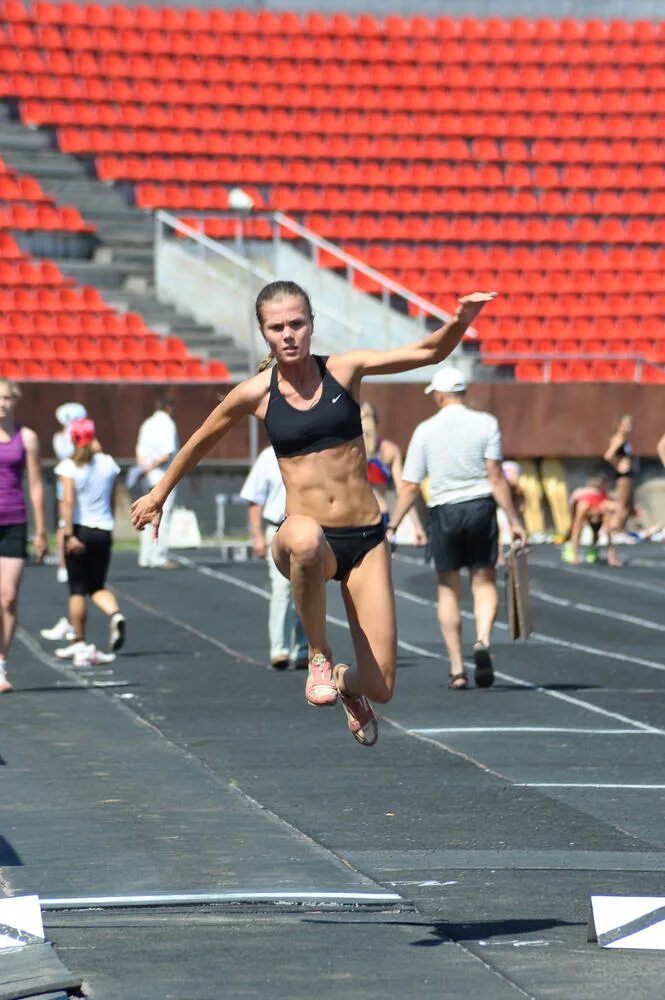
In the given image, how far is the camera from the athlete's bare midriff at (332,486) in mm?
7605

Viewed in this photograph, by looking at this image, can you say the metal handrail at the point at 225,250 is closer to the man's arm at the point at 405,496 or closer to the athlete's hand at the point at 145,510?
the man's arm at the point at 405,496

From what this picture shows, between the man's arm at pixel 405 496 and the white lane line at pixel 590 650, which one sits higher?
the man's arm at pixel 405 496

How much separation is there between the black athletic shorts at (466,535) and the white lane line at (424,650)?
1.03 m

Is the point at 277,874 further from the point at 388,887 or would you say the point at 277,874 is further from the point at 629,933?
the point at 629,933

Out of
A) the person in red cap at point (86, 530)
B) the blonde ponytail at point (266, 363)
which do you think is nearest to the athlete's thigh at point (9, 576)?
the person in red cap at point (86, 530)

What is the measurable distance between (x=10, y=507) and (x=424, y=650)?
4513 millimetres

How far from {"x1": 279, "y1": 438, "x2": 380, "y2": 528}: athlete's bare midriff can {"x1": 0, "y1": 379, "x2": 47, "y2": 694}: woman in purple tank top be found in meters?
6.43

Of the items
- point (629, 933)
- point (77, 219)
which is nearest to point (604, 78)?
point (77, 219)

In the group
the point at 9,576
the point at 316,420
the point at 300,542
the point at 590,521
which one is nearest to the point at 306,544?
the point at 300,542

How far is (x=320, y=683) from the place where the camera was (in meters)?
7.68

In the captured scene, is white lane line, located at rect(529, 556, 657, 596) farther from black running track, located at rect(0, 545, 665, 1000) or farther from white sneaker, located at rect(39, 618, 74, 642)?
white sneaker, located at rect(39, 618, 74, 642)

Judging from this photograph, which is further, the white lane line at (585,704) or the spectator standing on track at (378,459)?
the spectator standing on track at (378,459)

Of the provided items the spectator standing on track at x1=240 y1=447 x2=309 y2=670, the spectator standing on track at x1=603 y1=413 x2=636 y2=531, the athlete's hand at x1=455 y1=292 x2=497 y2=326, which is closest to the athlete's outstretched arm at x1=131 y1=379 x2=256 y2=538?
the athlete's hand at x1=455 y1=292 x2=497 y2=326

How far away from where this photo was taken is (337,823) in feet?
29.1
